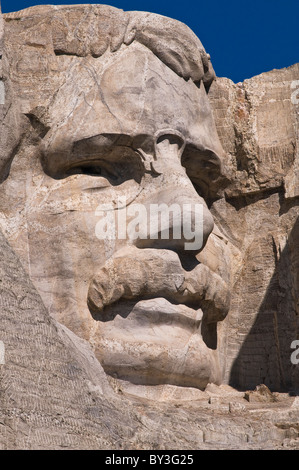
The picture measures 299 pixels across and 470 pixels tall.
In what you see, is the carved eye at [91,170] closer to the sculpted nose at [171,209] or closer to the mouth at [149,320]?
the sculpted nose at [171,209]

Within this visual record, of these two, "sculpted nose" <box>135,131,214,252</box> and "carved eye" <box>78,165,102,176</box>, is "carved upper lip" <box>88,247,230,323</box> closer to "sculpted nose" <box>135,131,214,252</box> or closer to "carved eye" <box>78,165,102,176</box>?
"sculpted nose" <box>135,131,214,252</box>

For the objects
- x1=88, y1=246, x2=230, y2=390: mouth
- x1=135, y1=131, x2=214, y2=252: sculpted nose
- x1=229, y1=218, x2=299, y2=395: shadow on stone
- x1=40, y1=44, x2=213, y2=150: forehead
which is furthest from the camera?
x1=229, y1=218, x2=299, y2=395: shadow on stone

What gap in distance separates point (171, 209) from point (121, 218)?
31cm

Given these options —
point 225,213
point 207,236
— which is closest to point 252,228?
point 225,213

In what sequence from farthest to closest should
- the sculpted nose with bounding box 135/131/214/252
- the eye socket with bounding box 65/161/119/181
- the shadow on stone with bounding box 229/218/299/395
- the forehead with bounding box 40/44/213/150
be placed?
the shadow on stone with bounding box 229/218/299/395, the eye socket with bounding box 65/161/119/181, the forehead with bounding box 40/44/213/150, the sculpted nose with bounding box 135/131/214/252

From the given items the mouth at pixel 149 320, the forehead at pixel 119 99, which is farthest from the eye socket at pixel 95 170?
the mouth at pixel 149 320

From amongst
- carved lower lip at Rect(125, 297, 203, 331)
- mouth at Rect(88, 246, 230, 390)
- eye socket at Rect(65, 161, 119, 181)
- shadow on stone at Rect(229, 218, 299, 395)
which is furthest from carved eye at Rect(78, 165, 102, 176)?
shadow on stone at Rect(229, 218, 299, 395)

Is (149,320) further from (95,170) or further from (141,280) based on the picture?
(95,170)

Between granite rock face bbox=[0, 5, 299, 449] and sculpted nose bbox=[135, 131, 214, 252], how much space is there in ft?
0.04

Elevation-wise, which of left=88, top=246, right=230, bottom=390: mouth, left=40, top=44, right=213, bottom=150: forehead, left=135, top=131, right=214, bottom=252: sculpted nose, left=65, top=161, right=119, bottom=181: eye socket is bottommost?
left=88, top=246, right=230, bottom=390: mouth

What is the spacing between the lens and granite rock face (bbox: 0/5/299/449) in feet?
25.6

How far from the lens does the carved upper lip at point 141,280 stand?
7.81 m

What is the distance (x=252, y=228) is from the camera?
8992 millimetres

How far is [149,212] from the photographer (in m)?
8.08
